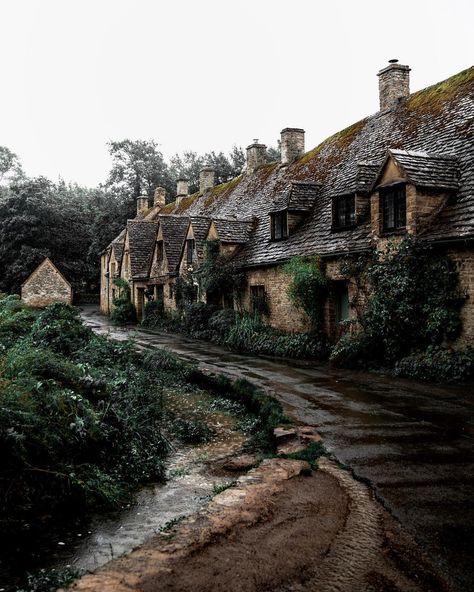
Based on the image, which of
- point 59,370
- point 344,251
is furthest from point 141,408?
point 344,251

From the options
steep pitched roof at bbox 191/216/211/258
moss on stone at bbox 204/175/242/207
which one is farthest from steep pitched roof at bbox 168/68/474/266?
moss on stone at bbox 204/175/242/207

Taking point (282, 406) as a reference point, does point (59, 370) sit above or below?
above

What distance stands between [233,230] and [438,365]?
1353cm

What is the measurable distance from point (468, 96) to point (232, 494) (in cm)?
1633

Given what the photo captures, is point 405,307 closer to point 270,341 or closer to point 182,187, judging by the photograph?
point 270,341

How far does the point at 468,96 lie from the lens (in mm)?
16547

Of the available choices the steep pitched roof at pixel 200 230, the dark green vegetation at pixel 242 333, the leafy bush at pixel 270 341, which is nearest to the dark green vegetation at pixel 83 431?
the leafy bush at pixel 270 341

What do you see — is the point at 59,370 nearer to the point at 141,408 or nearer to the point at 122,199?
the point at 141,408

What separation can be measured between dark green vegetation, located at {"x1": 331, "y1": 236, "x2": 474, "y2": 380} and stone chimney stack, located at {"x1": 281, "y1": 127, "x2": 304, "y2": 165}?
14.1 meters

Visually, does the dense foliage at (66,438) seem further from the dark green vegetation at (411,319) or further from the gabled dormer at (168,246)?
the gabled dormer at (168,246)

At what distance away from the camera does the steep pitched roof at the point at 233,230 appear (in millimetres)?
22797

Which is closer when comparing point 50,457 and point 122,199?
point 50,457

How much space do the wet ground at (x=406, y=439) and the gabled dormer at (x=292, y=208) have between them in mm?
7702

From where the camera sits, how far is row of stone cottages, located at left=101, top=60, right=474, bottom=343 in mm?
12945
